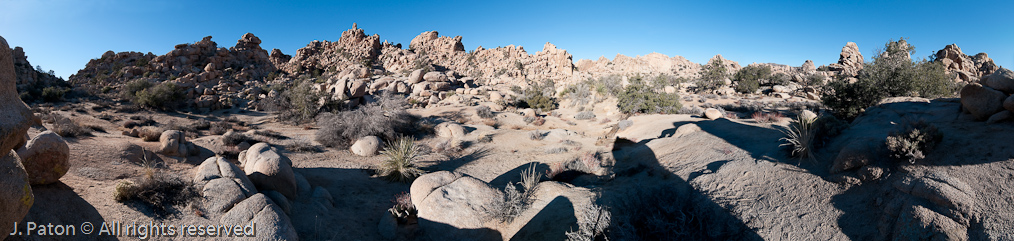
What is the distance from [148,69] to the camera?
34000 mm

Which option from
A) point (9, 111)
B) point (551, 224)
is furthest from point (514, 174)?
point (9, 111)

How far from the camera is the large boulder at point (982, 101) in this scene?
545 cm

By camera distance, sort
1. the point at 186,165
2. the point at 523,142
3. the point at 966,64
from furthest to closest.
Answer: the point at 966,64 → the point at 523,142 → the point at 186,165

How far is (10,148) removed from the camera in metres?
2.43

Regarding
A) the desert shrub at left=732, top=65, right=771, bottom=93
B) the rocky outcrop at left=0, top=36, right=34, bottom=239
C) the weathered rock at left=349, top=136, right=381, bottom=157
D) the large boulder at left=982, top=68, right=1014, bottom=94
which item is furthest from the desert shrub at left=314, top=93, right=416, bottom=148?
the desert shrub at left=732, top=65, right=771, bottom=93

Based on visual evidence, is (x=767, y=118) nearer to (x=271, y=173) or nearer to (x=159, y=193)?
(x=271, y=173)

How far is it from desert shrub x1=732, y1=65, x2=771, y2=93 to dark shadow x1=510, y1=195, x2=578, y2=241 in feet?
103

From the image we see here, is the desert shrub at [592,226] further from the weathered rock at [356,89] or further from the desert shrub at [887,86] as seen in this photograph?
the weathered rock at [356,89]

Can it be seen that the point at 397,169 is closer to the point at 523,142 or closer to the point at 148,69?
the point at 523,142

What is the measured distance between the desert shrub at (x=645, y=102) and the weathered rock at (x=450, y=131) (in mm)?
10636

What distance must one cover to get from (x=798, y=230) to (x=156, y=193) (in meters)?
8.36

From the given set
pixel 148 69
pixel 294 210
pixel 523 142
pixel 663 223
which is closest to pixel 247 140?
pixel 294 210

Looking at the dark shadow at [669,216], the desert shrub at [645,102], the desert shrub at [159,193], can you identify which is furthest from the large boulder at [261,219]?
the desert shrub at [645,102]

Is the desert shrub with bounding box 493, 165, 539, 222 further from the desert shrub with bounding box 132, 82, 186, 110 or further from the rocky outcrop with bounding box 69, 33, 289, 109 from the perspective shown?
the rocky outcrop with bounding box 69, 33, 289, 109
